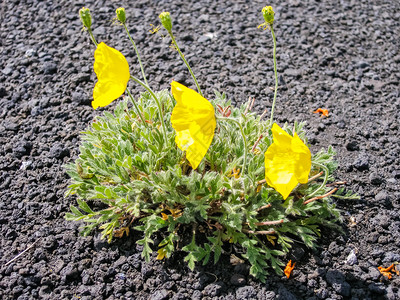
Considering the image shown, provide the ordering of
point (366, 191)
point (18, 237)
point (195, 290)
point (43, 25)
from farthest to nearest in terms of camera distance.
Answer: point (43, 25) < point (366, 191) < point (18, 237) < point (195, 290)

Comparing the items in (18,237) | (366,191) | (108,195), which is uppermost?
(108,195)

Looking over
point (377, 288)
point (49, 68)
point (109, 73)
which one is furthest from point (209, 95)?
point (377, 288)

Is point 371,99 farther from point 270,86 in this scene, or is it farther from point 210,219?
point 210,219

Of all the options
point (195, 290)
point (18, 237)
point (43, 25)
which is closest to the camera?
point (195, 290)

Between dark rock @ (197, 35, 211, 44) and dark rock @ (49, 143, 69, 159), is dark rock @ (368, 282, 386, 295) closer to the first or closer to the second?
dark rock @ (49, 143, 69, 159)

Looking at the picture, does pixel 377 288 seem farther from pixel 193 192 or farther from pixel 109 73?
pixel 109 73

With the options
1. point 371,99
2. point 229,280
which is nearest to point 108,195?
point 229,280
